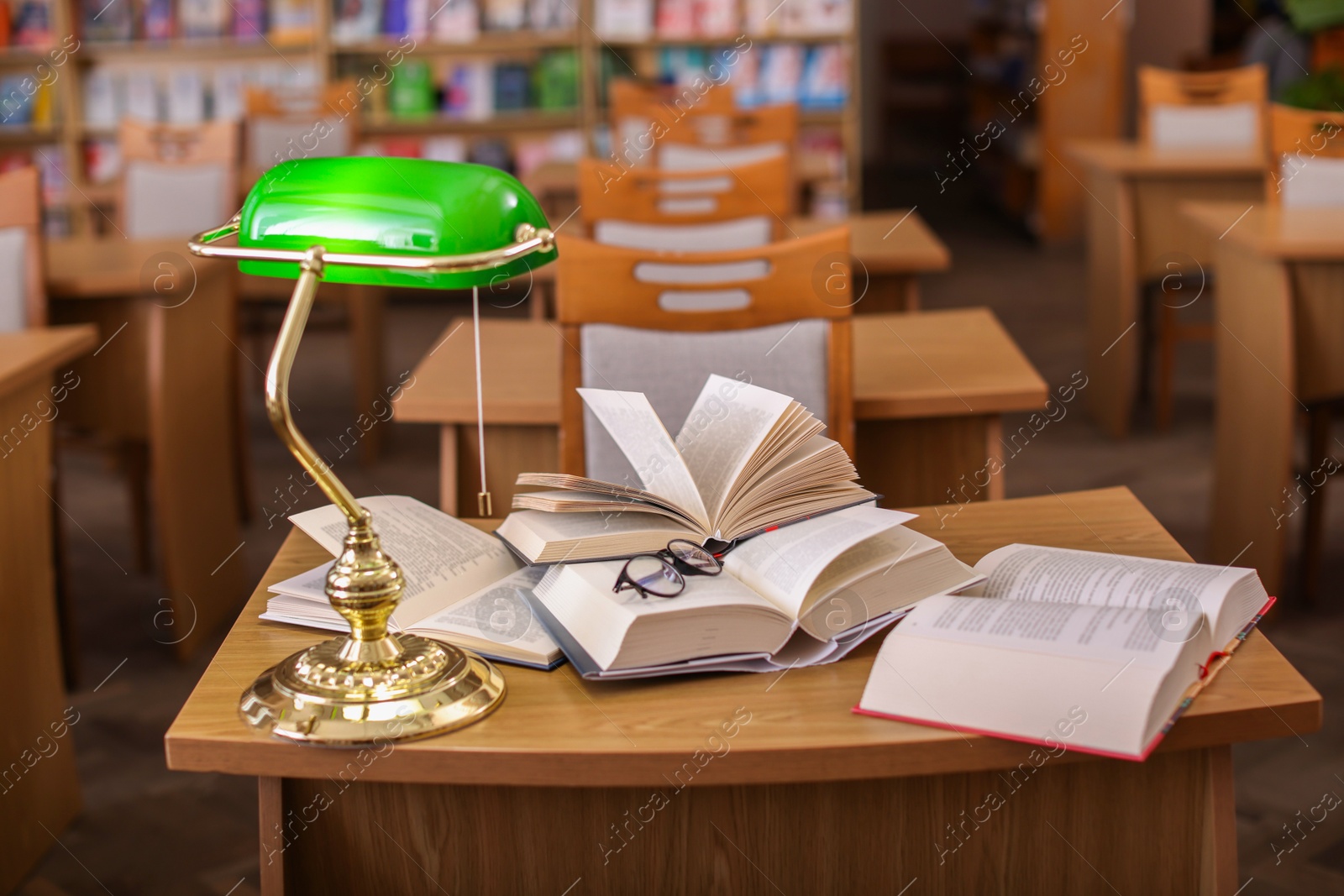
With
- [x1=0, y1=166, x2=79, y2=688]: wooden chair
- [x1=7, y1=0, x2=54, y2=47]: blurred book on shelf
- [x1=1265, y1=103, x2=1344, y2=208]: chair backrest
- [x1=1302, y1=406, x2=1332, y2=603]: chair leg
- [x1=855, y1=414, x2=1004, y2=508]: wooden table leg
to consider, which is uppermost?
[x1=7, y1=0, x2=54, y2=47]: blurred book on shelf

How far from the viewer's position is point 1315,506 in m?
2.77

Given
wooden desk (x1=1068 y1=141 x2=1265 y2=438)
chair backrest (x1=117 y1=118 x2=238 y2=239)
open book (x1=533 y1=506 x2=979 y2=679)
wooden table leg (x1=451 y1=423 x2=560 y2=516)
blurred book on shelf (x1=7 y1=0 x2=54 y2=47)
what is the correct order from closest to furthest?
open book (x1=533 y1=506 x2=979 y2=679) → wooden table leg (x1=451 y1=423 x2=560 y2=516) → chair backrest (x1=117 y1=118 x2=238 y2=239) → wooden desk (x1=1068 y1=141 x2=1265 y2=438) → blurred book on shelf (x1=7 y1=0 x2=54 y2=47)

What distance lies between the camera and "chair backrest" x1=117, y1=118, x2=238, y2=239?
356cm

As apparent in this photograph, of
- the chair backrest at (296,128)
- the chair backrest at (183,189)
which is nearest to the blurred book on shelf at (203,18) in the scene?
the chair backrest at (296,128)

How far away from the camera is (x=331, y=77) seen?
5859mm

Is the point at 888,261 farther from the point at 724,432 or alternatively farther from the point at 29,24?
the point at 29,24

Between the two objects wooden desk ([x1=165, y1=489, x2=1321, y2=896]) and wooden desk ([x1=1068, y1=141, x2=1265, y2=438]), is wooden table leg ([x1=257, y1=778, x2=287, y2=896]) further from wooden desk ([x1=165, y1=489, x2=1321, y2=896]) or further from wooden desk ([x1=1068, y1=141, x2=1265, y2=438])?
wooden desk ([x1=1068, y1=141, x2=1265, y2=438])

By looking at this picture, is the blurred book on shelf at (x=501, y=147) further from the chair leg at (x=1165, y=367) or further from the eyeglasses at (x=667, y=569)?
the eyeglasses at (x=667, y=569)

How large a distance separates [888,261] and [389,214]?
190 centimetres

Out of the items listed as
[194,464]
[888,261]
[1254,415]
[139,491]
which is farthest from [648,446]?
[139,491]

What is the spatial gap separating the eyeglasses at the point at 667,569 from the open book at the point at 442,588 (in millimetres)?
91

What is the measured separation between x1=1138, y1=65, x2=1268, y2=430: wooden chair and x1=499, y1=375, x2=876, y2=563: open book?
299 centimetres

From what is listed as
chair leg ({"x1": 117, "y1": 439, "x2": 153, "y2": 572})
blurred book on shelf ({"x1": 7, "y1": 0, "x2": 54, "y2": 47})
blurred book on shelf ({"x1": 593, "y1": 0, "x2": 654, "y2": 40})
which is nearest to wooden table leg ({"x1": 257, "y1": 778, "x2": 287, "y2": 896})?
chair leg ({"x1": 117, "y1": 439, "x2": 153, "y2": 572})

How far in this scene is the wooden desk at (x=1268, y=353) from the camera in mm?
2607
